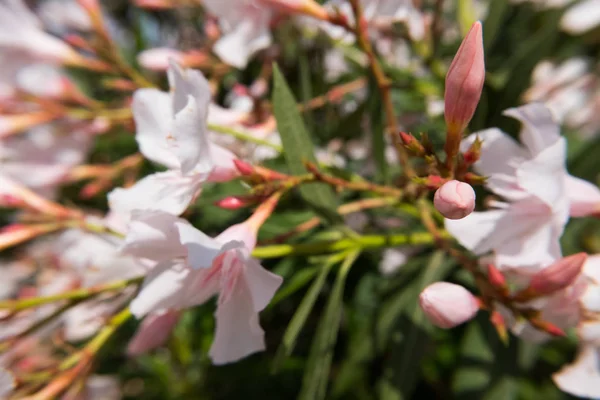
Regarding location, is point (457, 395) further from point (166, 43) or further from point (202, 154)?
point (166, 43)

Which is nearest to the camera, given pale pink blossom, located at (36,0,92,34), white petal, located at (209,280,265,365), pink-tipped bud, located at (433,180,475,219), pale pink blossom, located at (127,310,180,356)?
pink-tipped bud, located at (433,180,475,219)

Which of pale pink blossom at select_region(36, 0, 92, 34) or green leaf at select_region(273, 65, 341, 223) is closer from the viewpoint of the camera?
green leaf at select_region(273, 65, 341, 223)

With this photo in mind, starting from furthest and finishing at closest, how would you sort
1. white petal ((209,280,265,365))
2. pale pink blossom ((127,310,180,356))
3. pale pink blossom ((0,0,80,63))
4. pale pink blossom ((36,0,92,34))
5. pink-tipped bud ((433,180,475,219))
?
pale pink blossom ((36,0,92,34)) < pale pink blossom ((0,0,80,63)) < pale pink blossom ((127,310,180,356)) < white petal ((209,280,265,365)) < pink-tipped bud ((433,180,475,219))

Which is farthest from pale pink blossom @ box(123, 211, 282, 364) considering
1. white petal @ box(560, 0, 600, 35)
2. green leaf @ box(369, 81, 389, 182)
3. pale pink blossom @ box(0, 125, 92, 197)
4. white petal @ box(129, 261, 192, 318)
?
white petal @ box(560, 0, 600, 35)

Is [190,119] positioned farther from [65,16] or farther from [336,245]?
[65,16]

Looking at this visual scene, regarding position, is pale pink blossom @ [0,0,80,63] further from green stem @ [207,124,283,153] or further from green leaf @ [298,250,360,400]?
green leaf @ [298,250,360,400]

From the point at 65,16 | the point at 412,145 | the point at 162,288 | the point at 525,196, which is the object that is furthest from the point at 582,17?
the point at 65,16
